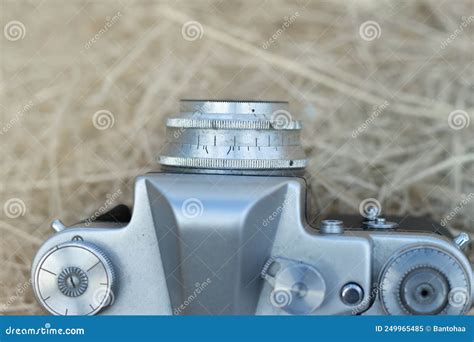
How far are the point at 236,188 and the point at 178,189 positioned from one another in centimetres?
7

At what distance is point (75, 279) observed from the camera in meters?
0.83

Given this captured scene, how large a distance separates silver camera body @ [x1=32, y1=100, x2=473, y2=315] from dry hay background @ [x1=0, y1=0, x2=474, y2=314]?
0.26 m

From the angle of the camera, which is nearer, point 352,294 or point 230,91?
point 352,294

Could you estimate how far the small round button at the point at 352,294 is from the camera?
0.82 meters

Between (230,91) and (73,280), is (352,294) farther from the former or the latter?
(230,91)

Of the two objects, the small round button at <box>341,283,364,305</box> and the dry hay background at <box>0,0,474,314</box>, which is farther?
the dry hay background at <box>0,0,474,314</box>

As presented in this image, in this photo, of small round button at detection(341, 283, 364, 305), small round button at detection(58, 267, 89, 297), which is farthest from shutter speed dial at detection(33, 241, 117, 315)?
small round button at detection(341, 283, 364, 305)

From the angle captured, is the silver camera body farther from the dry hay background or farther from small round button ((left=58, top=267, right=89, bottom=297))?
the dry hay background

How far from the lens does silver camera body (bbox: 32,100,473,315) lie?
31.6 inches

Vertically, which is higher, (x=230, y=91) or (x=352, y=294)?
(x=230, y=91)

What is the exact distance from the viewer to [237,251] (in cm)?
81

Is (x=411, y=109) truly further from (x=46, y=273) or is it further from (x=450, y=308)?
(x=46, y=273)

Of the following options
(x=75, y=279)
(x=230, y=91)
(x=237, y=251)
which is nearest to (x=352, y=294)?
(x=237, y=251)

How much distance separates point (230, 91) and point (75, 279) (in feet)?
1.44
